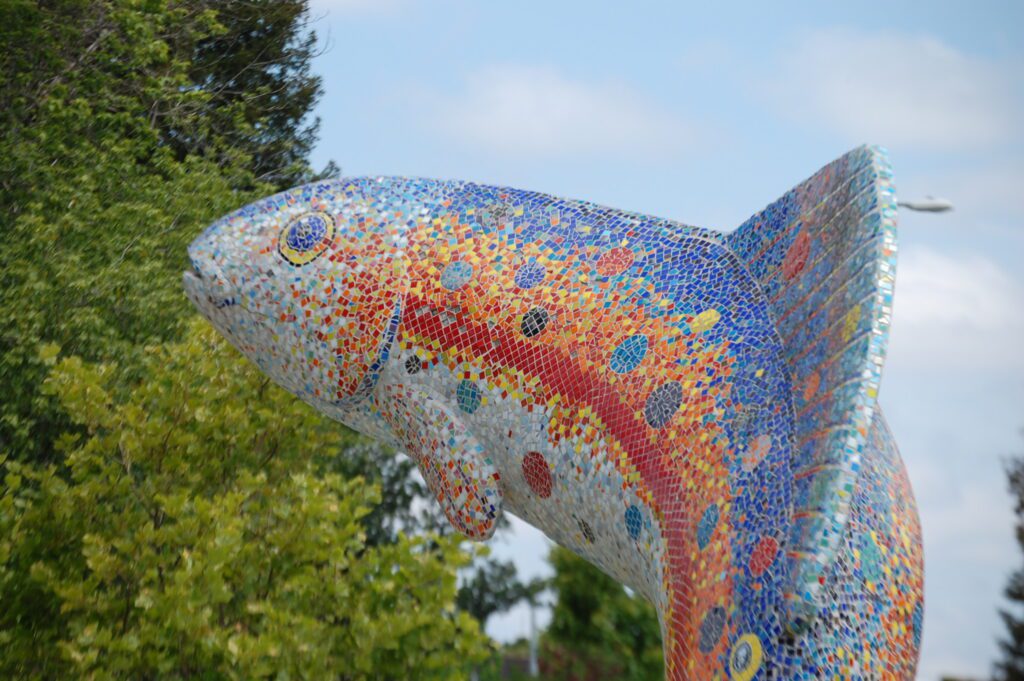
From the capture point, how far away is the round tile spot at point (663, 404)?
18.0 feet

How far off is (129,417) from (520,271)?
5812mm

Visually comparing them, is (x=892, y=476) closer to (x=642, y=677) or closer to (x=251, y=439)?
(x=251, y=439)

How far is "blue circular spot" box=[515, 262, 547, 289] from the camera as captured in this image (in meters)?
5.95

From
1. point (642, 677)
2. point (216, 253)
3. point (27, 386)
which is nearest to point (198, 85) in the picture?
point (27, 386)

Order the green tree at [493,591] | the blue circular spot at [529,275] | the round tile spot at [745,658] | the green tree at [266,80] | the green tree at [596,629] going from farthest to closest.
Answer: the green tree at [493,591]
the green tree at [266,80]
the green tree at [596,629]
the blue circular spot at [529,275]
the round tile spot at [745,658]

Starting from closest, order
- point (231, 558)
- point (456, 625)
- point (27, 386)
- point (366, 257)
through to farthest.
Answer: point (366, 257) < point (231, 558) < point (456, 625) < point (27, 386)

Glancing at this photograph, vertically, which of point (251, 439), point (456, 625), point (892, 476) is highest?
point (892, 476)

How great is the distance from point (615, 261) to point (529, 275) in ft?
1.30

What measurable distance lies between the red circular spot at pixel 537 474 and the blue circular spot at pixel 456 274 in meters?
0.85

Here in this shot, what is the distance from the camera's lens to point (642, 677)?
13422 mm

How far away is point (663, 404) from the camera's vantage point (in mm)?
5527

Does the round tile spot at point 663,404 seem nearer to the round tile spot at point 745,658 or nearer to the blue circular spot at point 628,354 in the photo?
the blue circular spot at point 628,354

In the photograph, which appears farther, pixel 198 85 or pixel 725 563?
pixel 198 85

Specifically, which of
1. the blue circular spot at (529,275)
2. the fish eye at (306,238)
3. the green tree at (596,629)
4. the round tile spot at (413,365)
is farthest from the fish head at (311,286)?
the green tree at (596,629)
